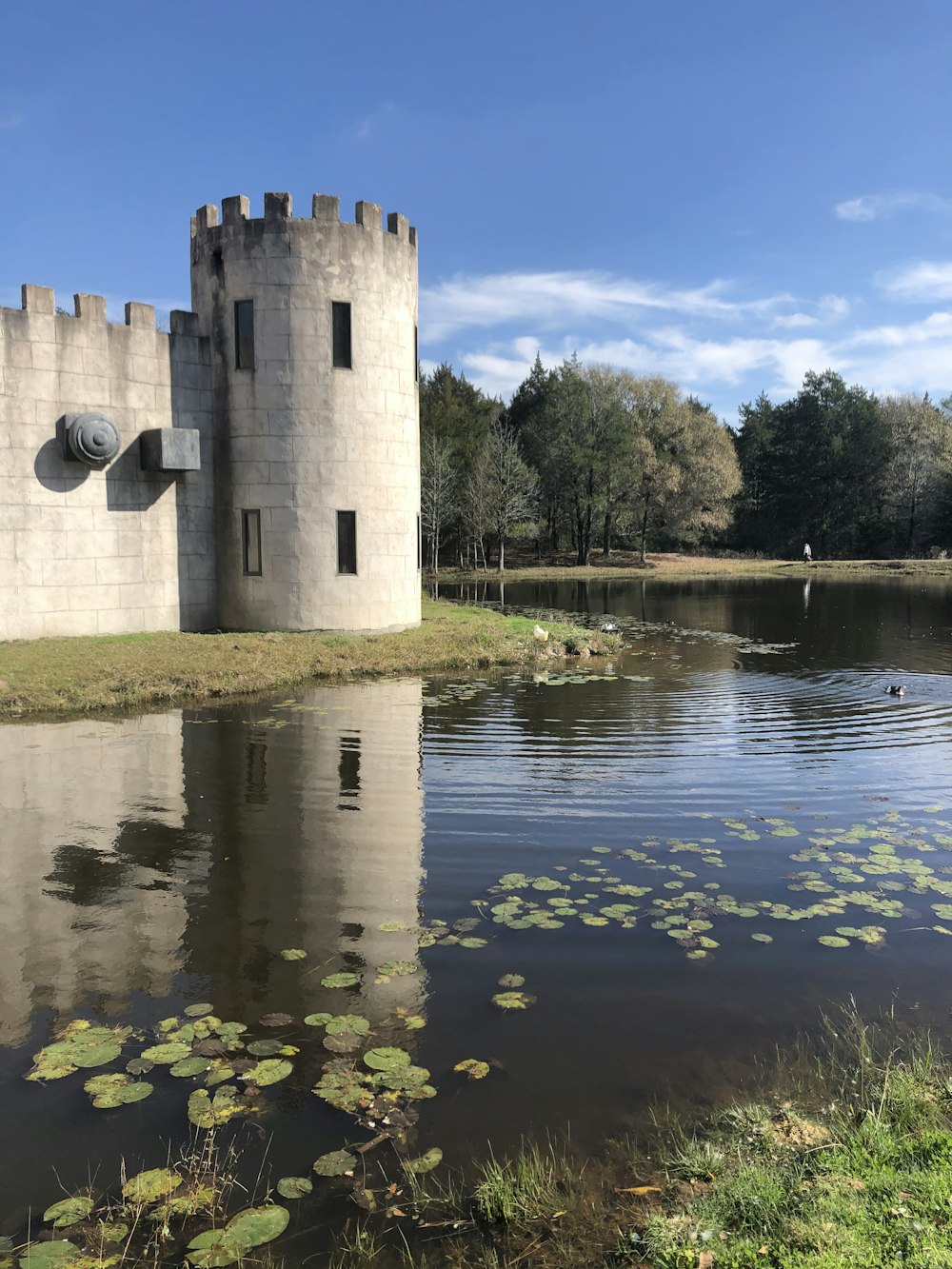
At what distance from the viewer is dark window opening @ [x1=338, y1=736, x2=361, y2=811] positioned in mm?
9994

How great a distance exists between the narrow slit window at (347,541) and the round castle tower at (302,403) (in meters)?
0.03

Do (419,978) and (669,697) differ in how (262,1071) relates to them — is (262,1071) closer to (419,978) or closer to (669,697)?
(419,978)

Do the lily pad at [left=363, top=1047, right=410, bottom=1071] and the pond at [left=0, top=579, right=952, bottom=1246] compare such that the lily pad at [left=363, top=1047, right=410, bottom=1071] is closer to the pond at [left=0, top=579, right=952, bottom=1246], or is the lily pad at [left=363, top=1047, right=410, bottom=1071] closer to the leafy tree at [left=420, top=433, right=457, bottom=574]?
the pond at [left=0, top=579, right=952, bottom=1246]

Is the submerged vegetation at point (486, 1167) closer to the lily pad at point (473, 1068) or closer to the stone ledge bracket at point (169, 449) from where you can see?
the lily pad at point (473, 1068)

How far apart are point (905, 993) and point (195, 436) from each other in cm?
1765

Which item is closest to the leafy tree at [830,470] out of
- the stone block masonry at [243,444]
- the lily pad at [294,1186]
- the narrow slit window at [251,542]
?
the stone block masonry at [243,444]

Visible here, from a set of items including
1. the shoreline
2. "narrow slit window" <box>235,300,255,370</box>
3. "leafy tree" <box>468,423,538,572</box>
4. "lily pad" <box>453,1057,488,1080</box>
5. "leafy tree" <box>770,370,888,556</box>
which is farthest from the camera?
"leafy tree" <box>770,370,888,556</box>

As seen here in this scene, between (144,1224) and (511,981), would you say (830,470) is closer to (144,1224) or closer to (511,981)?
(511,981)

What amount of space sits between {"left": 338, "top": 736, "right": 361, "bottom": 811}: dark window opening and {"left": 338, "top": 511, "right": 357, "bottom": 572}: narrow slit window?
346 inches

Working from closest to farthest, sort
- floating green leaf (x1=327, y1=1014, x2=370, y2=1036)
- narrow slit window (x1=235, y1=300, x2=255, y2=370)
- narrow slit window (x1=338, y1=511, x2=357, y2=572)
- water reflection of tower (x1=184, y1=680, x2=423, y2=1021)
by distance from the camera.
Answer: floating green leaf (x1=327, y1=1014, x2=370, y2=1036), water reflection of tower (x1=184, y1=680, x2=423, y2=1021), narrow slit window (x1=235, y1=300, x2=255, y2=370), narrow slit window (x1=338, y1=511, x2=357, y2=572)

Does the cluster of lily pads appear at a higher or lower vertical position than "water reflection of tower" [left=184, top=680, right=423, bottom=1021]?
lower

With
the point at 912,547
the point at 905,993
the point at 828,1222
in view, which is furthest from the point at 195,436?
the point at 912,547

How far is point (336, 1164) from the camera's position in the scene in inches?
170

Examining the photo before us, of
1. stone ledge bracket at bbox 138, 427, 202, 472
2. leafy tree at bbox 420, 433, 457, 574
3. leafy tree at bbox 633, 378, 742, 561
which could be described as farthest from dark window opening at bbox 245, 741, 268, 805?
leafy tree at bbox 633, 378, 742, 561
